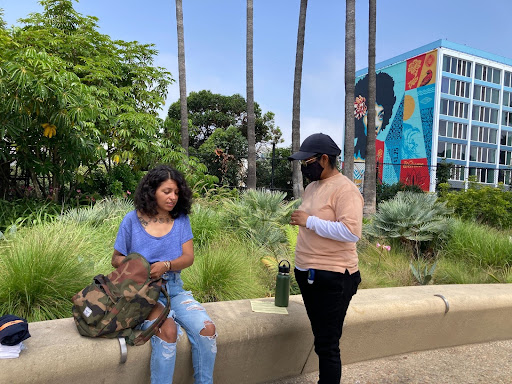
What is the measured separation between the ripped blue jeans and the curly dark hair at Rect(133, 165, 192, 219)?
439mm

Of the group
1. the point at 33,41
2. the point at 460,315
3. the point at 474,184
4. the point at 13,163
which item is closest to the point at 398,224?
the point at 460,315

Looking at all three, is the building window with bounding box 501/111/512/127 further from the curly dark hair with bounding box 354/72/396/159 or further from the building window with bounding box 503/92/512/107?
the curly dark hair with bounding box 354/72/396/159

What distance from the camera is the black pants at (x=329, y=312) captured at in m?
2.45

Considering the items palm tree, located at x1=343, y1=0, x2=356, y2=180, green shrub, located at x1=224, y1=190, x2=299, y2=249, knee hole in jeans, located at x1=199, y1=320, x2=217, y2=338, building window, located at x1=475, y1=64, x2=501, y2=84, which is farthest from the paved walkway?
building window, located at x1=475, y1=64, x2=501, y2=84

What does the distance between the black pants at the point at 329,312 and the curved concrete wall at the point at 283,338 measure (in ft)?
1.99

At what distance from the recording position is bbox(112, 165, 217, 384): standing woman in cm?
242

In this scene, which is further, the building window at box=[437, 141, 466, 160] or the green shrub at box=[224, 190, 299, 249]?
the building window at box=[437, 141, 466, 160]

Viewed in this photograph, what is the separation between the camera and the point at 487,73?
49.3 m

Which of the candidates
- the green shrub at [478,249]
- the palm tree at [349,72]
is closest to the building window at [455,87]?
the palm tree at [349,72]

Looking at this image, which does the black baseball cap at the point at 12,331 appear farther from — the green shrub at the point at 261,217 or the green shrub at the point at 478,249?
the green shrub at the point at 478,249

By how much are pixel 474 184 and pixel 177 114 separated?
2379 cm

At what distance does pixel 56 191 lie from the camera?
26.5 ft

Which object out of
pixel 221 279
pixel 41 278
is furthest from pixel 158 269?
pixel 221 279

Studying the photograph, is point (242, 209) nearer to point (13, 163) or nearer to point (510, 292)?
point (510, 292)
